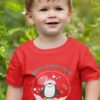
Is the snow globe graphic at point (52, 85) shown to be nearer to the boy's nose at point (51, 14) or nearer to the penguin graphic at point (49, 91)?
the penguin graphic at point (49, 91)

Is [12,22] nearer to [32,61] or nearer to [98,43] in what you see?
[98,43]

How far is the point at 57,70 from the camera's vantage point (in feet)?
16.5

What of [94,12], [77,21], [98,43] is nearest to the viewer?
[98,43]

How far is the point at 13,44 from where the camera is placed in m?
7.62

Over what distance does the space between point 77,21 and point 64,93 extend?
355 cm

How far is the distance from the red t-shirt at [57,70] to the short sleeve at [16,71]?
24 mm

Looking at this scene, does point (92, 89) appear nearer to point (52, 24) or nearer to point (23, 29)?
point (52, 24)

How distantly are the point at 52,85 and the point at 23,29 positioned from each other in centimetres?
265

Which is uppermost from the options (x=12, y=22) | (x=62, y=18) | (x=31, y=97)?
(x=12, y=22)

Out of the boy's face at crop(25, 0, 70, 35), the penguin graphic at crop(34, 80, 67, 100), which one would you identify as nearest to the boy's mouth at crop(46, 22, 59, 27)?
the boy's face at crop(25, 0, 70, 35)

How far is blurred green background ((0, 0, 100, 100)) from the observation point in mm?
6484

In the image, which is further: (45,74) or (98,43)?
(98,43)

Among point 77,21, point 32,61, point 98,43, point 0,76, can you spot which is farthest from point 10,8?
point 32,61

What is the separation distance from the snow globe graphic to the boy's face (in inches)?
12.7
